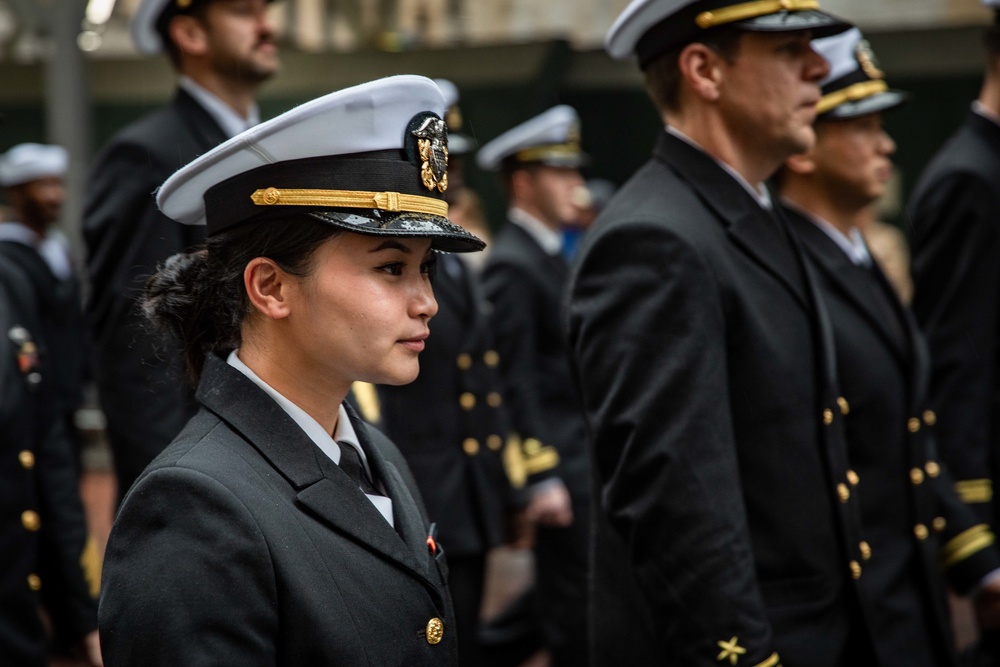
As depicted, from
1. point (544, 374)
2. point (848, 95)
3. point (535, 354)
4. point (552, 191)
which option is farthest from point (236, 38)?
point (552, 191)

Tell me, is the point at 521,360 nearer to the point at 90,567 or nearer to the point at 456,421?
the point at 456,421

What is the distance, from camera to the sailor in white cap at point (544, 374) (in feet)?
18.1

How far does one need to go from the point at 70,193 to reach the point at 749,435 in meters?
8.54

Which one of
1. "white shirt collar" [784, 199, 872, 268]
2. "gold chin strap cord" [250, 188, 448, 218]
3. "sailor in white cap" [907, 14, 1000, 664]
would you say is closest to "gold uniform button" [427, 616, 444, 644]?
"gold chin strap cord" [250, 188, 448, 218]

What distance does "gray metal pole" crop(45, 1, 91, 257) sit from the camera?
9.93 metres

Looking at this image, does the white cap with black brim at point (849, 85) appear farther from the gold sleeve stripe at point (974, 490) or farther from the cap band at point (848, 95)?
the gold sleeve stripe at point (974, 490)

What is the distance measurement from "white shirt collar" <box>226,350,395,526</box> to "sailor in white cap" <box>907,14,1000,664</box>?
2.40m

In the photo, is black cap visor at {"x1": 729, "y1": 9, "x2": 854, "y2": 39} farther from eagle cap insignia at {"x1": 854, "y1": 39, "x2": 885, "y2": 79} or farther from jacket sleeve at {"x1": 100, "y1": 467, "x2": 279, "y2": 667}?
jacket sleeve at {"x1": 100, "y1": 467, "x2": 279, "y2": 667}

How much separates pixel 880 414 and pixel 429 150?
143 centimetres

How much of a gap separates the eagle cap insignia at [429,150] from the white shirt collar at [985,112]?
8.92 feet

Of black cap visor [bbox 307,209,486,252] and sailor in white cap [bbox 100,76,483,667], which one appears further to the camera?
black cap visor [bbox 307,209,486,252]

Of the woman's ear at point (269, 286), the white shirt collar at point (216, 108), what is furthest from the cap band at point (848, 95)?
the woman's ear at point (269, 286)

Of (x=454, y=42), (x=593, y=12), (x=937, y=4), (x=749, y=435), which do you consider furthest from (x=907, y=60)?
(x=749, y=435)

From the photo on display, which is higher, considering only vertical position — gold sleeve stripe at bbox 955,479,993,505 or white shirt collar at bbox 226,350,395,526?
white shirt collar at bbox 226,350,395,526
